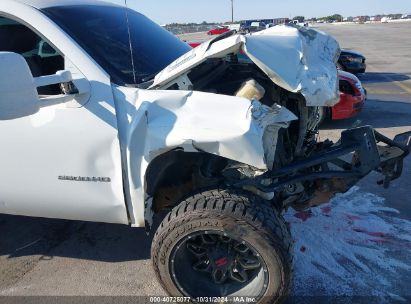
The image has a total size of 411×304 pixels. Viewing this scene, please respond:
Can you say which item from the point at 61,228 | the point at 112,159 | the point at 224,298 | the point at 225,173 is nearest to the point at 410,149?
the point at 225,173

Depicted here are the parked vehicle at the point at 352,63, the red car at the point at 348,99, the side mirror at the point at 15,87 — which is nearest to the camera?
the side mirror at the point at 15,87

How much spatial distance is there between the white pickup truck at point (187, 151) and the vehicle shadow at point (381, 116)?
3.79 metres

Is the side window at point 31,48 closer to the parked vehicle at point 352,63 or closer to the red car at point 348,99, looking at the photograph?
the red car at point 348,99

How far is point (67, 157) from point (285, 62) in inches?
57.6

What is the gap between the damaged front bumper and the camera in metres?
2.51

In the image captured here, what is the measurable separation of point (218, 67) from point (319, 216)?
1.65 meters

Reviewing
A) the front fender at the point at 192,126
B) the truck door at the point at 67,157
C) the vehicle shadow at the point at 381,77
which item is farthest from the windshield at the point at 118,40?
the vehicle shadow at the point at 381,77

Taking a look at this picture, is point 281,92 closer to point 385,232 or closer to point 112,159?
point 112,159

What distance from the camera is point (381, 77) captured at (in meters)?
11.4

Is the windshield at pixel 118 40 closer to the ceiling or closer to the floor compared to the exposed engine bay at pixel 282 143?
closer to the ceiling

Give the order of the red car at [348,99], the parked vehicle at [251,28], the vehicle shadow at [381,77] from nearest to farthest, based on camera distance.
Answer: the parked vehicle at [251,28] → the red car at [348,99] → the vehicle shadow at [381,77]

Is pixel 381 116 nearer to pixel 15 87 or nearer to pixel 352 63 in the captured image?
pixel 352 63

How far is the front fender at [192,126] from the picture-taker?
2.26 meters

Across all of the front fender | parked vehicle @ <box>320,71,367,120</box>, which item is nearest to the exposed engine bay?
the front fender
